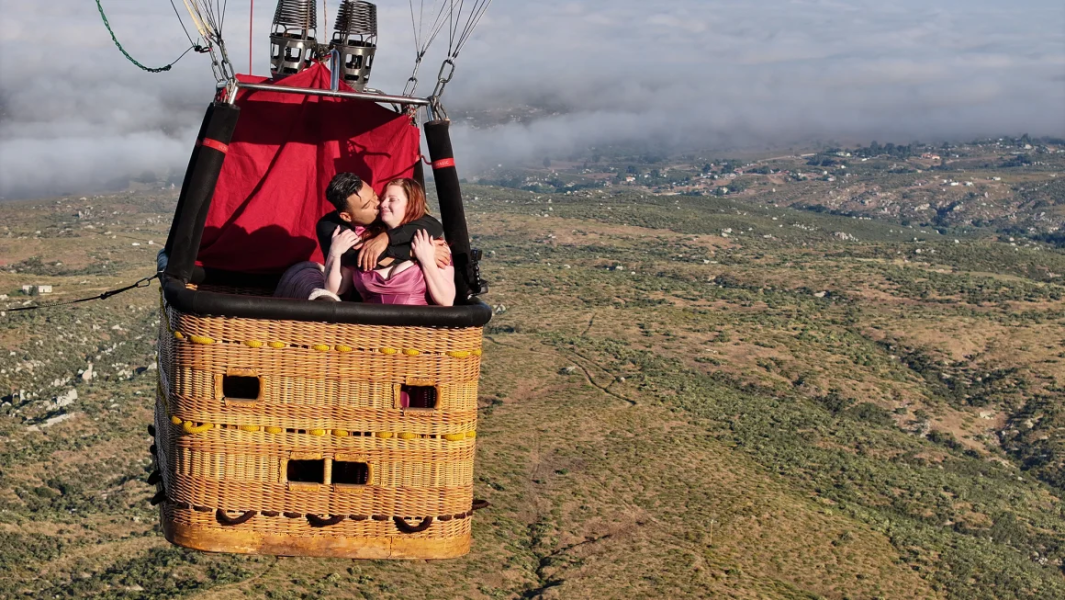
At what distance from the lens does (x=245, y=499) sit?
6910 millimetres

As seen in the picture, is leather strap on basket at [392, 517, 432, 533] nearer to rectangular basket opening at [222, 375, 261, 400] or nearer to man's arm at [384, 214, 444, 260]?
rectangular basket opening at [222, 375, 261, 400]

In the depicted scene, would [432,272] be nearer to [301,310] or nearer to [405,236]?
[405,236]

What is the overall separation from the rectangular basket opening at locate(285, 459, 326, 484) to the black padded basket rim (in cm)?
94

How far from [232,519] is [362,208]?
6.27 ft

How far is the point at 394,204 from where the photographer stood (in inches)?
282

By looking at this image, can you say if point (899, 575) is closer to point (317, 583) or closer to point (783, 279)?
point (317, 583)

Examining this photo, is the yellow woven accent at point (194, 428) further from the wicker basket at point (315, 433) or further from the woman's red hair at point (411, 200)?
the woman's red hair at point (411, 200)

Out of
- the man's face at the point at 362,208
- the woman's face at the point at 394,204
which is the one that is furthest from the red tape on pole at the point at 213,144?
the woman's face at the point at 394,204

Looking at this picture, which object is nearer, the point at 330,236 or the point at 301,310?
the point at 301,310

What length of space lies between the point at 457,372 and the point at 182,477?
1.63 metres

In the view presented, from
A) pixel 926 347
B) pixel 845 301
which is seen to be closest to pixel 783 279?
pixel 845 301

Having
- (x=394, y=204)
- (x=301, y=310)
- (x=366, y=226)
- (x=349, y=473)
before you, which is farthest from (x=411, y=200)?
(x=349, y=473)

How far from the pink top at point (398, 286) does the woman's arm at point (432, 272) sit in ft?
0.21

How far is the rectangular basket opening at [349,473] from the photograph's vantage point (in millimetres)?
7129
